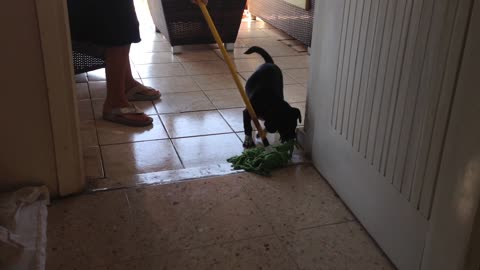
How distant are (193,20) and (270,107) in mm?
1538

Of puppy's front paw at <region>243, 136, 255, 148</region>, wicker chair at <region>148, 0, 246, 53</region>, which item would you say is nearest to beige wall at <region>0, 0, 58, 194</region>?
puppy's front paw at <region>243, 136, 255, 148</region>

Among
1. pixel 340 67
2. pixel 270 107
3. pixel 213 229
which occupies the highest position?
pixel 340 67

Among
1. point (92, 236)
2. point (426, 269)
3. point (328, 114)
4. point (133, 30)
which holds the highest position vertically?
point (133, 30)

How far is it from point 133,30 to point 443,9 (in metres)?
1.37

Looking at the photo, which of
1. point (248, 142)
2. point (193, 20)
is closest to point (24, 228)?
point (248, 142)

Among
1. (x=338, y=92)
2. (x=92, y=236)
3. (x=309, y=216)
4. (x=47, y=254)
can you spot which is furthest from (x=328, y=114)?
(x=47, y=254)

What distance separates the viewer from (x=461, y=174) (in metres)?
1.03

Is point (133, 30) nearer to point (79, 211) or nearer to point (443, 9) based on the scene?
point (79, 211)

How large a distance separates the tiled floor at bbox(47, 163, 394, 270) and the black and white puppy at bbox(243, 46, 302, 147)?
265 mm

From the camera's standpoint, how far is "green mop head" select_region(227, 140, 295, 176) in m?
1.84

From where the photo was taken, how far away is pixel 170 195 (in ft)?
5.48

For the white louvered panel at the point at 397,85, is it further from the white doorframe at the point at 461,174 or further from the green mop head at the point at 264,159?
the green mop head at the point at 264,159

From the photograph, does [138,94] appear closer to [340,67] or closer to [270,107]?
[270,107]

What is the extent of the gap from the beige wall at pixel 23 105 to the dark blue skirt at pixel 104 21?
646 mm
